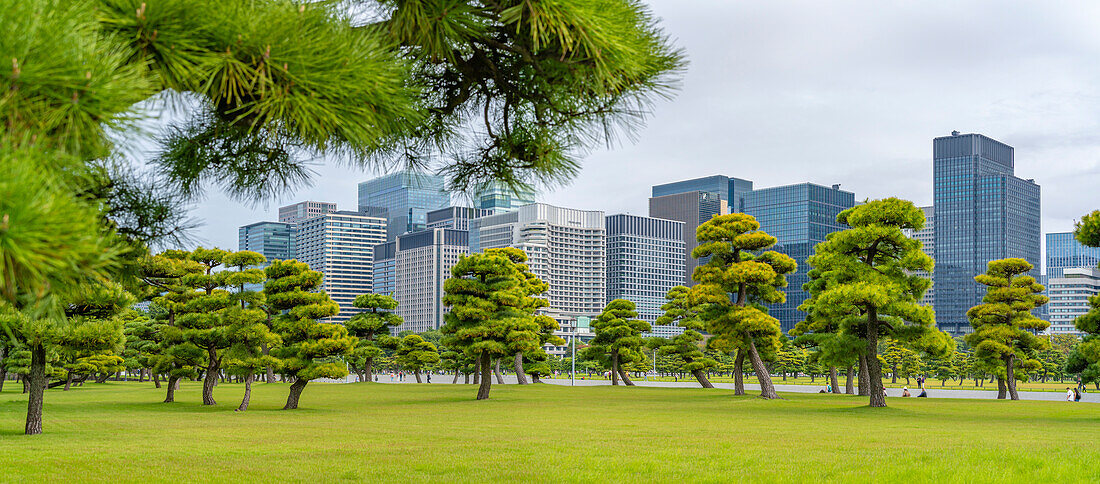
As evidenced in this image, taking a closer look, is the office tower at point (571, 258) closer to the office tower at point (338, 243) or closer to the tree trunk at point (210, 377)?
the office tower at point (338, 243)

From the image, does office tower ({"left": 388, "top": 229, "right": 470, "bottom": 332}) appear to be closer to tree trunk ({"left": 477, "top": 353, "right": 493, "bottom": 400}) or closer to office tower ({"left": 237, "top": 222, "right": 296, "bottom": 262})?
office tower ({"left": 237, "top": 222, "right": 296, "bottom": 262})

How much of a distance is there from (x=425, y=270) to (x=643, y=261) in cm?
4734

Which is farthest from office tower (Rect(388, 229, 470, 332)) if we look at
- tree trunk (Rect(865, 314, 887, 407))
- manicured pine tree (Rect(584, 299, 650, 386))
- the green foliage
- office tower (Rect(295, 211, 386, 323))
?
tree trunk (Rect(865, 314, 887, 407))

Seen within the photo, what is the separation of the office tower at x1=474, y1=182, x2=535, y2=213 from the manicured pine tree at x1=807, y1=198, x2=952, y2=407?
21998 mm

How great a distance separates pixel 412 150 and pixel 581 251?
550ft

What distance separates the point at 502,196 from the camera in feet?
17.3

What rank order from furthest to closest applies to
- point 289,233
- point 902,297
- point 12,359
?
point 289,233 < point 12,359 < point 902,297

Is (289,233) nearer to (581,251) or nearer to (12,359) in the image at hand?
Answer: (581,251)

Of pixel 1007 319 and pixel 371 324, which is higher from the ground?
pixel 1007 319

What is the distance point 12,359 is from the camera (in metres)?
36.2

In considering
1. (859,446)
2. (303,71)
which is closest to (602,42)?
(303,71)

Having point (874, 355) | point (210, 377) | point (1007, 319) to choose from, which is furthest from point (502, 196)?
point (1007, 319)

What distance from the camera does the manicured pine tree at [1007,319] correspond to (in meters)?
33.3

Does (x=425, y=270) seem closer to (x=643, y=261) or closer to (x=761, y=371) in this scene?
(x=643, y=261)
